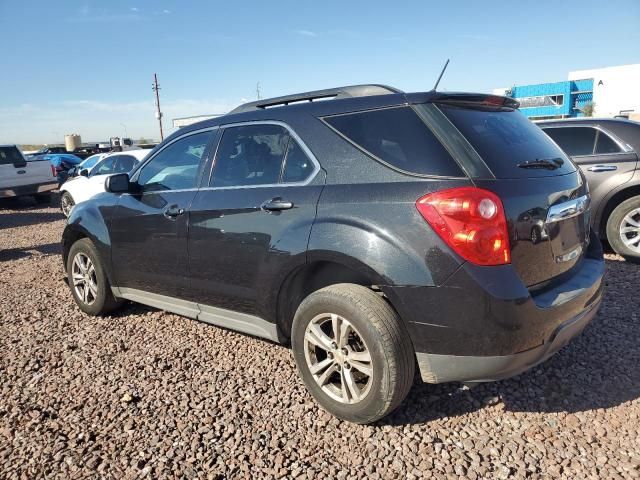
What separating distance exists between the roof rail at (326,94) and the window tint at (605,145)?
4.25 m

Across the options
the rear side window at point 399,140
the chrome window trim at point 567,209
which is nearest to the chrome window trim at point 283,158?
the rear side window at point 399,140

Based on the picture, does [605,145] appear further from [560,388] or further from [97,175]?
[97,175]

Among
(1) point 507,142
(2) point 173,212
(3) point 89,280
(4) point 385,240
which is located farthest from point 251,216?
(3) point 89,280

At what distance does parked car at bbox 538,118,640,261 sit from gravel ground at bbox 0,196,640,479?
1.85 metres

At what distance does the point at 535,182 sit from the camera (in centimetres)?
244

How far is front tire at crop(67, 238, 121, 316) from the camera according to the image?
4312 mm

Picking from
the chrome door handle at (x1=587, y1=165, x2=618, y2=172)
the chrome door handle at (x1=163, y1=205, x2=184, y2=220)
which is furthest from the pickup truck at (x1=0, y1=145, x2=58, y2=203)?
the chrome door handle at (x1=587, y1=165, x2=618, y2=172)

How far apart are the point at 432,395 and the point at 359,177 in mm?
1437

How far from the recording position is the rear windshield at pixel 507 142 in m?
2.39

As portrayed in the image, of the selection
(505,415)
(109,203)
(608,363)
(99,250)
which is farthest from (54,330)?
(608,363)

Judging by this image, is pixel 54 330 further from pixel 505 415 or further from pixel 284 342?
pixel 505 415

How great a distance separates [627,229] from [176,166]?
5.09 meters

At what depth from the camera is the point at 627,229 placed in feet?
18.1

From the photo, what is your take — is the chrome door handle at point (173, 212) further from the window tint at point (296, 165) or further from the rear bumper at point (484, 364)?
the rear bumper at point (484, 364)
